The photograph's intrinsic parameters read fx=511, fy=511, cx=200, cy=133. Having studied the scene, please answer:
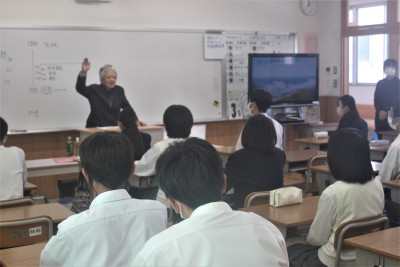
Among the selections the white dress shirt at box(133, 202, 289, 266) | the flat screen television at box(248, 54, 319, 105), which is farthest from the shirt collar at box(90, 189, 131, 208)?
the flat screen television at box(248, 54, 319, 105)

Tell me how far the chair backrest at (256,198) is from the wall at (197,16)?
4.09 m

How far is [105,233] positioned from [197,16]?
5908 millimetres

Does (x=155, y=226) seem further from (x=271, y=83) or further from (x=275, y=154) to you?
(x=271, y=83)

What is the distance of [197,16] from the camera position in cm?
735

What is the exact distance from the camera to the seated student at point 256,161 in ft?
11.1

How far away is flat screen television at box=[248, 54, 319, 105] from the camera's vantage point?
7566 millimetres

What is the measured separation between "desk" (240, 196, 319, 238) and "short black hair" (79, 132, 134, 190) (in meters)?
1.07

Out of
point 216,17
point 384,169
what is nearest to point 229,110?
point 216,17

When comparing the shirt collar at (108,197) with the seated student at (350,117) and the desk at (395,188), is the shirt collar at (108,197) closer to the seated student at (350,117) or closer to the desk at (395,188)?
the desk at (395,188)

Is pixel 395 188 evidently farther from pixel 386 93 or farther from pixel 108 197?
pixel 386 93

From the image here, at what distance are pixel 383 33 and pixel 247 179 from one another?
5.51m

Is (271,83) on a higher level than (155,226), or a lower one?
higher

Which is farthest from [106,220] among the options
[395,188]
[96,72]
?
[96,72]

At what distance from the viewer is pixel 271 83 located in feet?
25.3
